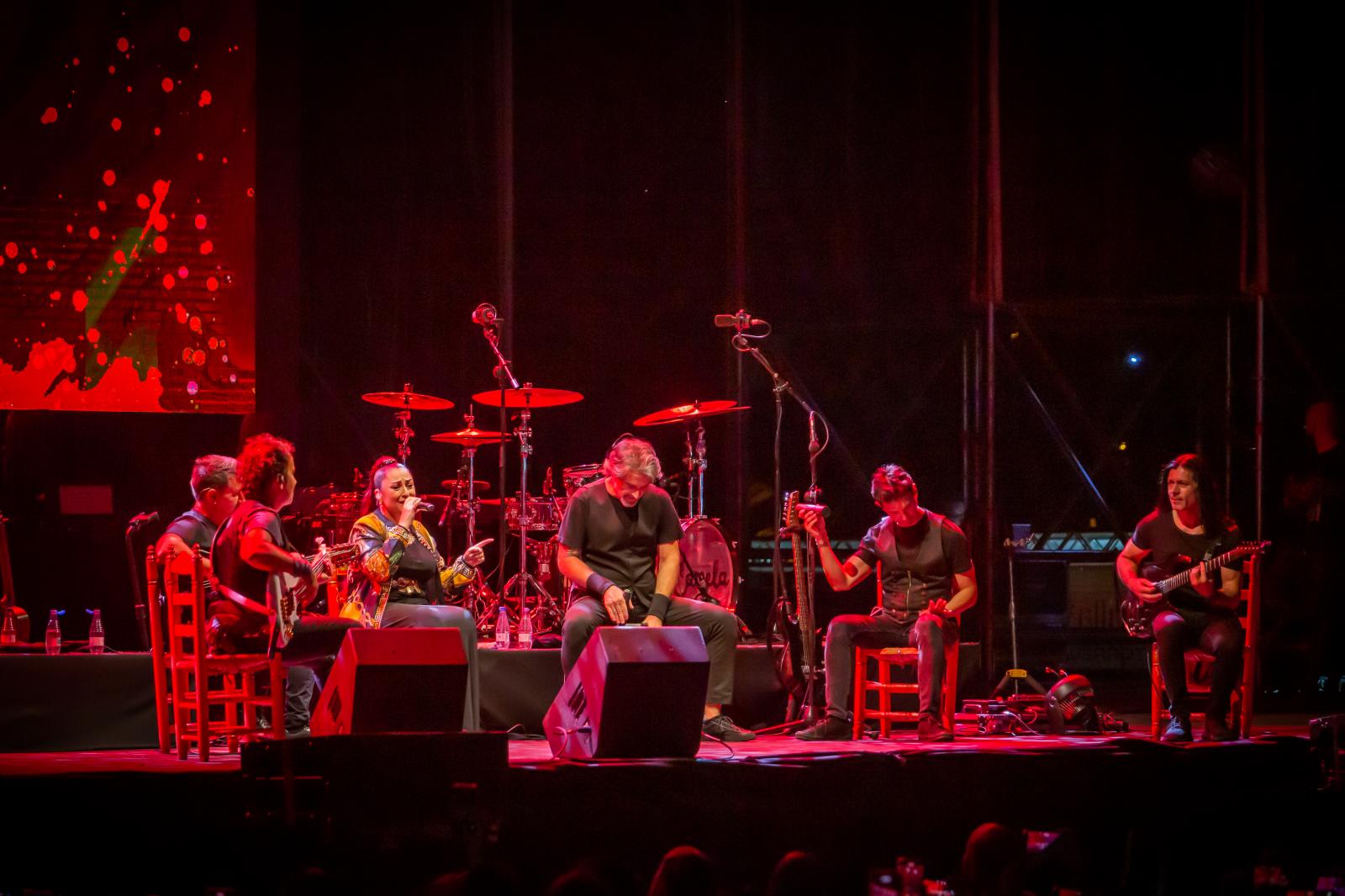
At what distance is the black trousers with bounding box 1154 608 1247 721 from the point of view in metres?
5.61

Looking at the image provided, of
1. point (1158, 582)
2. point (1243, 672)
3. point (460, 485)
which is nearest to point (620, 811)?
point (1158, 582)

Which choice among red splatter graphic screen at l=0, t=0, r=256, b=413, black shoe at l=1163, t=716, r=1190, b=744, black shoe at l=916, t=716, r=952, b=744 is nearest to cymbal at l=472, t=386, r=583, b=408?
red splatter graphic screen at l=0, t=0, r=256, b=413

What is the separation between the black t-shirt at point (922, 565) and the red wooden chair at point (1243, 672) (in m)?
0.94

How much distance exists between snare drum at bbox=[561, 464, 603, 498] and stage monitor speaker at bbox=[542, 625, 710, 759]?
2.67 meters

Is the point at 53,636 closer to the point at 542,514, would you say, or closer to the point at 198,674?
the point at 198,674

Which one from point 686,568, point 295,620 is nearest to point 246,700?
point 295,620

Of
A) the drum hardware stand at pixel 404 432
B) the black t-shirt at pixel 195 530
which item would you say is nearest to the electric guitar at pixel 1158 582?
the drum hardware stand at pixel 404 432

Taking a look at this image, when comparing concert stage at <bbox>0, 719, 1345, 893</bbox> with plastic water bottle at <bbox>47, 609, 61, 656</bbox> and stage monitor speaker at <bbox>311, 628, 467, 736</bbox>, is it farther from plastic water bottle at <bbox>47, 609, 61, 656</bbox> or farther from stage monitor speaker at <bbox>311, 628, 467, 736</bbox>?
plastic water bottle at <bbox>47, 609, 61, 656</bbox>

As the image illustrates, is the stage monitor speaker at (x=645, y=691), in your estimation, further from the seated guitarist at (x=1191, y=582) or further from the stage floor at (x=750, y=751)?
the seated guitarist at (x=1191, y=582)

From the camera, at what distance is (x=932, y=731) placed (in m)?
5.74

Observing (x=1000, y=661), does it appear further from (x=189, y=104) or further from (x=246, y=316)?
(x=189, y=104)

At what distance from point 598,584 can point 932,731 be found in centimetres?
160

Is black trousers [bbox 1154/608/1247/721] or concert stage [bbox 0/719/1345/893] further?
black trousers [bbox 1154/608/1247/721]

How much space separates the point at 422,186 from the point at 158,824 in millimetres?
4859
